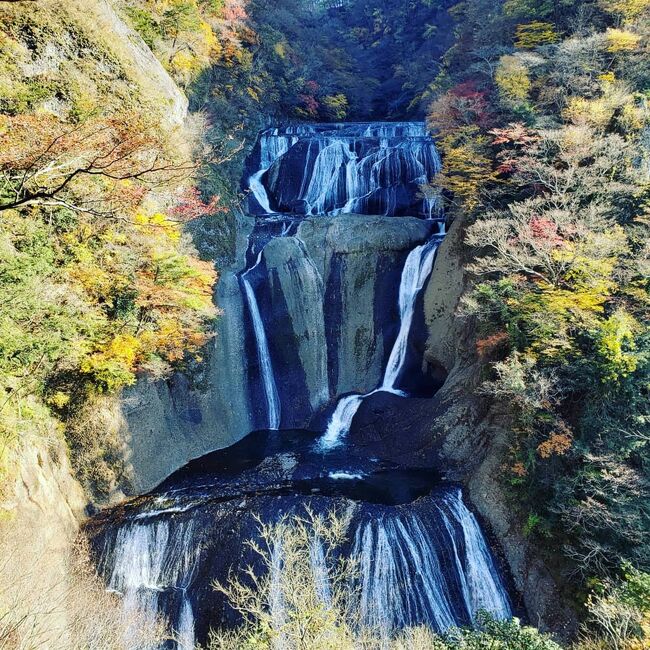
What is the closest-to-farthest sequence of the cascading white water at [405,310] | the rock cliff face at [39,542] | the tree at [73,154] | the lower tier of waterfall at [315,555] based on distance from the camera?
the tree at [73,154] < the rock cliff face at [39,542] < the lower tier of waterfall at [315,555] < the cascading white water at [405,310]

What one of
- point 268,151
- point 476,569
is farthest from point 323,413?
point 268,151

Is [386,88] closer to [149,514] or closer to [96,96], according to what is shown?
[96,96]

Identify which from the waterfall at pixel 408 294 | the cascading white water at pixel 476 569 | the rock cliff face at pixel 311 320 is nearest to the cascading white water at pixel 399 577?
the cascading white water at pixel 476 569

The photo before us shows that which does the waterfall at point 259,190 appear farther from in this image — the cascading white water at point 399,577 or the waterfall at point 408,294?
the cascading white water at point 399,577

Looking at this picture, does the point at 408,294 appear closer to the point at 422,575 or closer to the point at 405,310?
the point at 405,310

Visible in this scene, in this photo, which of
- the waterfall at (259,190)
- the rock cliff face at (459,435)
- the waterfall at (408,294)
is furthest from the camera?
the waterfall at (259,190)

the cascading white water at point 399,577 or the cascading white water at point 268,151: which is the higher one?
the cascading white water at point 268,151
